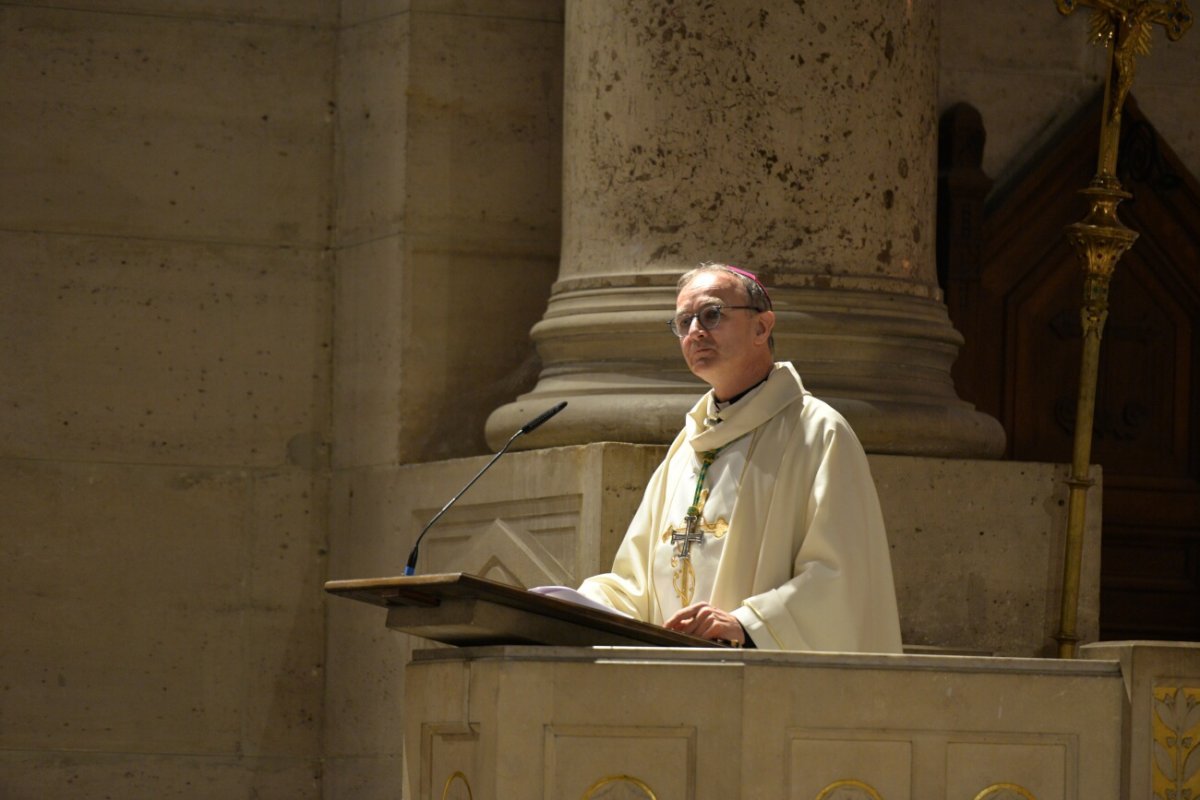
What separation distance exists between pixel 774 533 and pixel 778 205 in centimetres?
186

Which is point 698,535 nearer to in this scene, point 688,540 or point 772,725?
point 688,540

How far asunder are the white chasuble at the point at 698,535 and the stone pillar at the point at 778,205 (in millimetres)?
1166

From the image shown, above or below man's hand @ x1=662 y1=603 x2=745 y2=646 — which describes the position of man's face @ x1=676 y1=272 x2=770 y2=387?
above

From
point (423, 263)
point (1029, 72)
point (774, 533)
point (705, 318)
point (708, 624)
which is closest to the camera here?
point (708, 624)

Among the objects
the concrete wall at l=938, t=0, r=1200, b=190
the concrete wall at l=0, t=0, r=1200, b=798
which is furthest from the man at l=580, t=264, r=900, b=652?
the concrete wall at l=938, t=0, r=1200, b=190

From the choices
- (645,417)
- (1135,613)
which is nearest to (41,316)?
(645,417)

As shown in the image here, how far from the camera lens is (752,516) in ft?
16.8

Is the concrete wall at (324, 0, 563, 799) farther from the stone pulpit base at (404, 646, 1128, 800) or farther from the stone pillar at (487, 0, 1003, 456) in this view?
the stone pulpit base at (404, 646, 1128, 800)

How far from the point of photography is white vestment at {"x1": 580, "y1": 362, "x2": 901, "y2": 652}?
187 inches

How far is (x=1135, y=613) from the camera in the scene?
8164 mm

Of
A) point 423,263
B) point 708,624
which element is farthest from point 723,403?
point 423,263

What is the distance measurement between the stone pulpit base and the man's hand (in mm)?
543

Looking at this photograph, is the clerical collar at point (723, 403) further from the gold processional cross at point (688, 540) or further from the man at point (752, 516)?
the gold processional cross at point (688, 540)

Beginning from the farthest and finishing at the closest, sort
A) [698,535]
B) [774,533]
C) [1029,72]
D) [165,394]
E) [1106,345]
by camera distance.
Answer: [1029,72] < [1106,345] < [165,394] < [698,535] < [774,533]
